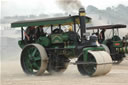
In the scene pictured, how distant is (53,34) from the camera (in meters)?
13.6

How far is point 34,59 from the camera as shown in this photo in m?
→ 13.7

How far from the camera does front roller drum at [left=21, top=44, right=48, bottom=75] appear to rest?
1337cm

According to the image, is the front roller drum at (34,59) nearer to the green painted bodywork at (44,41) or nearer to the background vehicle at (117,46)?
the green painted bodywork at (44,41)

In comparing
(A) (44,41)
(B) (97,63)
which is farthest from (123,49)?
(B) (97,63)

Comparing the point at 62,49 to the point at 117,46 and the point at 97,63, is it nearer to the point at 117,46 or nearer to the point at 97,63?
the point at 97,63

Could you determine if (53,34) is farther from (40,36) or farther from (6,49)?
(6,49)

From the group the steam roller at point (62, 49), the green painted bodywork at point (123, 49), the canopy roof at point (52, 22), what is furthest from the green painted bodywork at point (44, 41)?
the green painted bodywork at point (123, 49)

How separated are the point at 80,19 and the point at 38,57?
2.19 m

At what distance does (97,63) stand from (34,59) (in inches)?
117

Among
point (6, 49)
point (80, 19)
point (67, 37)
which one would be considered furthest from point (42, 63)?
point (6, 49)

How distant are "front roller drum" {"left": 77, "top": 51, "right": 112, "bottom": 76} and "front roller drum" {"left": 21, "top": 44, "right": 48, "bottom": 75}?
1.45 m

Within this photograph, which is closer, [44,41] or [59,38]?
[59,38]

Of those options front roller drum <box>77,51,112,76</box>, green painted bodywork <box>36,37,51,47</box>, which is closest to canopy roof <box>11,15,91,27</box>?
green painted bodywork <box>36,37,51,47</box>

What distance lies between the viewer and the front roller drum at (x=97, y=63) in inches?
468
